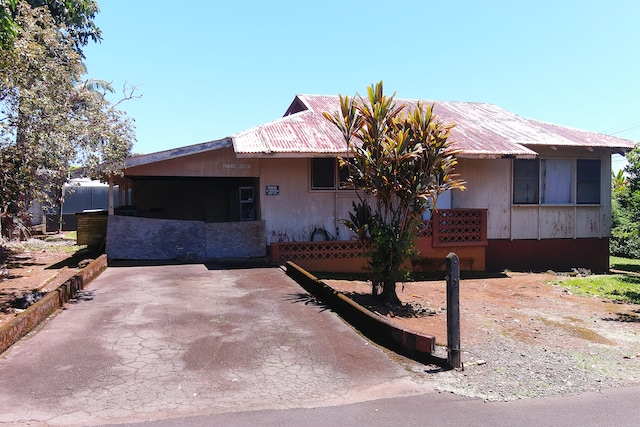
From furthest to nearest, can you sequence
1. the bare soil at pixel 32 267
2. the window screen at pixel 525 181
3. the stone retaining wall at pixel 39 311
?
the window screen at pixel 525 181
the bare soil at pixel 32 267
the stone retaining wall at pixel 39 311

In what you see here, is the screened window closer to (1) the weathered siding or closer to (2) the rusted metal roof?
(2) the rusted metal roof

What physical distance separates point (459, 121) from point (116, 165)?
10.9 m

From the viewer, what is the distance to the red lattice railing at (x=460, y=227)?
527 inches

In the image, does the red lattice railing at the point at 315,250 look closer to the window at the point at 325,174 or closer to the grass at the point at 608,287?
the window at the point at 325,174

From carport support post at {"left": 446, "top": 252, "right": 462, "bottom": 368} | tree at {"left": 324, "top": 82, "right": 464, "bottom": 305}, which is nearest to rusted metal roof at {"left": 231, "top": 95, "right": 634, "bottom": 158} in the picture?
tree at {"left": 324, "top": 82, "right": 464, "bottom": 305}

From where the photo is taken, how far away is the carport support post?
5359 mm

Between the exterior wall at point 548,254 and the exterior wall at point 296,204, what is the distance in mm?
4875

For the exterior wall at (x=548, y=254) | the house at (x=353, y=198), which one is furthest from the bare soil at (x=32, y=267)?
the exterior wall at (x=548, y=254)

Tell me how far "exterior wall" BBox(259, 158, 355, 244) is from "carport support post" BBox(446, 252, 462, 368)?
24.4 feet

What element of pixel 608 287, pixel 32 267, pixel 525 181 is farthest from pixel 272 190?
pixel 608 287

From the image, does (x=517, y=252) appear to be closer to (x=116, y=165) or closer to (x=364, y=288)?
(x=364, y=288)

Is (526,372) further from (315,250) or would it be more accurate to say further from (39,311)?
(315,250)

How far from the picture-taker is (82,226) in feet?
48.8

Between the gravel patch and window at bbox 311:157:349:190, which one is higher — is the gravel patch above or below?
below
